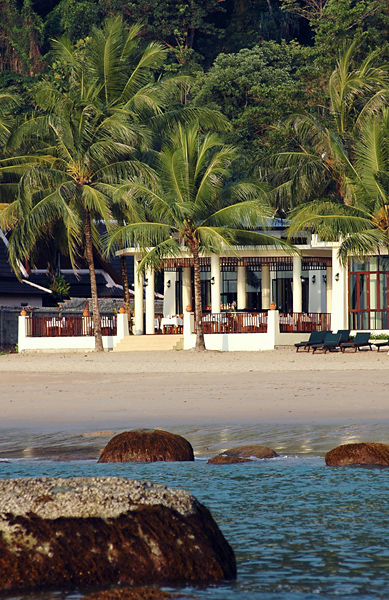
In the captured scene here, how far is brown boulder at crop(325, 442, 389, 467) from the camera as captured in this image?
Result: 1040 cm

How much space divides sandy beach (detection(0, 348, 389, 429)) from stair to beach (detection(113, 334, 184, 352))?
5674mm

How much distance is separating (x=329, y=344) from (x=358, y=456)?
19.3 metres

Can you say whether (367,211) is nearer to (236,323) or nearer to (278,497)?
(236,323)

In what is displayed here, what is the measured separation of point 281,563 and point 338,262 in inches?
1076

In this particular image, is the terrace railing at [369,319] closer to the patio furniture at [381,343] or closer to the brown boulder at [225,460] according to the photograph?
the patio furniture at [381,343]

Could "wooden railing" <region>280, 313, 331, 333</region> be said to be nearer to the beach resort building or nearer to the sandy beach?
the beach resort building

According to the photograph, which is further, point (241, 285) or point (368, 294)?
point (241, 285)

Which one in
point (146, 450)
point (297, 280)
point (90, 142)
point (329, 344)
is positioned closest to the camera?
point (146, 450)

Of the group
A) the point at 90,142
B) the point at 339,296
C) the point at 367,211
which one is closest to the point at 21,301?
the point at 90,142

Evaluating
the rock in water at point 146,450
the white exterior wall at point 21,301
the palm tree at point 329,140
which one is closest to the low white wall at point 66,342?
the white exterior wall at point 21,301

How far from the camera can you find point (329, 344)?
97.1ft

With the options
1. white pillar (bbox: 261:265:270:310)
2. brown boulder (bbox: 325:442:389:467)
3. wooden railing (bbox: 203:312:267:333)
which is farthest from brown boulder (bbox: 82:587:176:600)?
white pillar (bbox: 261:265:270:310)

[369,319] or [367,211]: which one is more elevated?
[367,211]

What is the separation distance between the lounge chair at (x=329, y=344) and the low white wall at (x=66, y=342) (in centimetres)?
867
